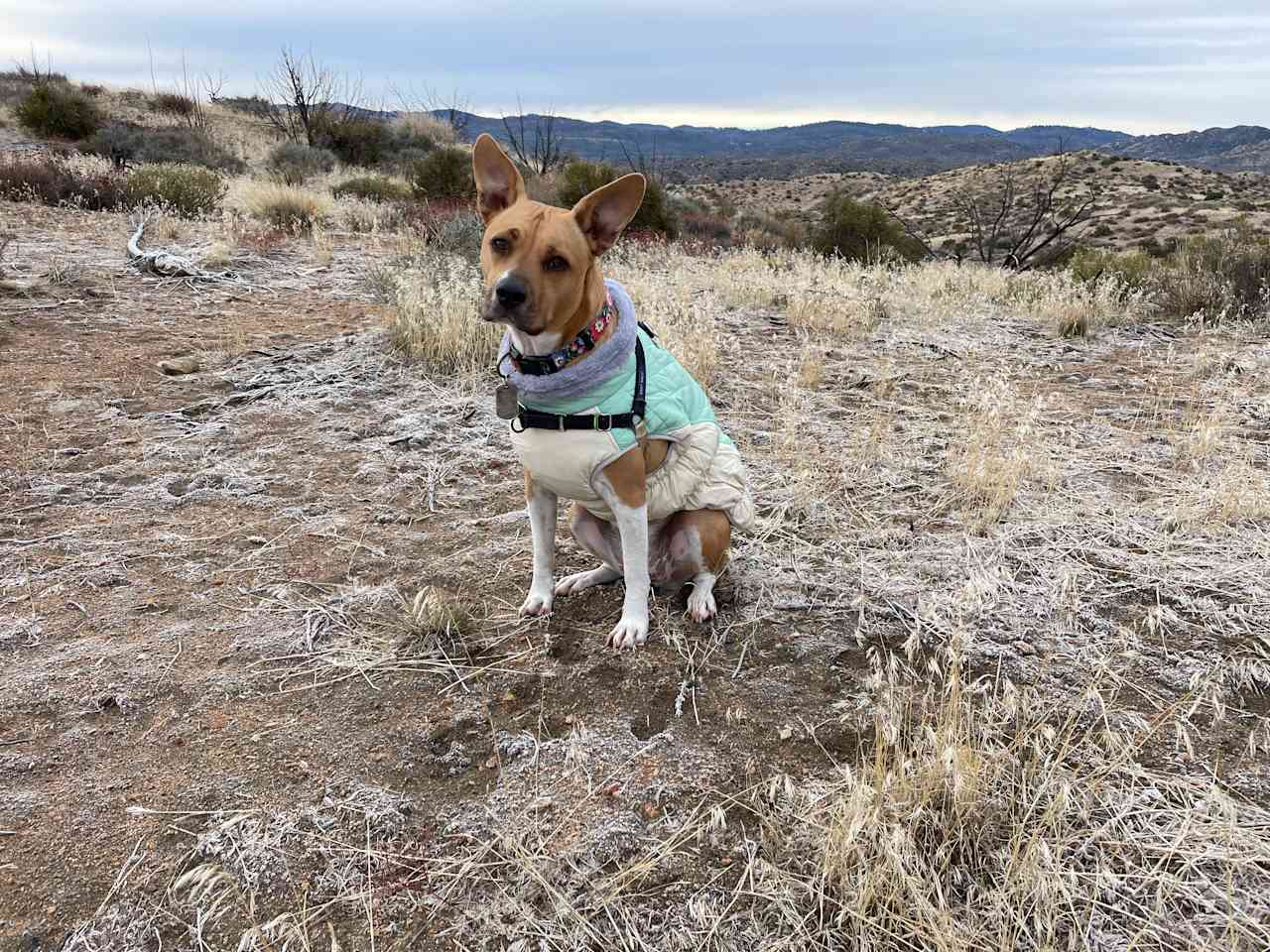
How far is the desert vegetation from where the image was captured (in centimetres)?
180

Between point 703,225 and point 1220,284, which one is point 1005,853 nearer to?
point 1220,284

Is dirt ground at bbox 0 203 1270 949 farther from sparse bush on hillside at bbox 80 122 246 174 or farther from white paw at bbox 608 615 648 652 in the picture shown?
sparse bush on hillside at bbox 80 122 246 174

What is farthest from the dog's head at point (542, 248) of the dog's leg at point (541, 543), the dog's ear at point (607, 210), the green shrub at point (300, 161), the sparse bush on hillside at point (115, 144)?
the sparse bush on hillside at point (115, 144)

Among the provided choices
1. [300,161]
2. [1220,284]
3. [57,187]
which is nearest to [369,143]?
[300,161]

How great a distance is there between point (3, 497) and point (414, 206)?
10135 millimetres

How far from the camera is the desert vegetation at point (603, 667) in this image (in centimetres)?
180

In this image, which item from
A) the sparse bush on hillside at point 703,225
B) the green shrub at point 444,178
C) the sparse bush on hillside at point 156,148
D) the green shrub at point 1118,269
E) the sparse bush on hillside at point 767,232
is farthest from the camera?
the sparse bush on hillside at point 767,232

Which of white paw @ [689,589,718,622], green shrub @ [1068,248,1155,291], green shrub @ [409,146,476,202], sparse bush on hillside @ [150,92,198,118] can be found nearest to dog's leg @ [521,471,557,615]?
white paw @ [689,589,718,622]

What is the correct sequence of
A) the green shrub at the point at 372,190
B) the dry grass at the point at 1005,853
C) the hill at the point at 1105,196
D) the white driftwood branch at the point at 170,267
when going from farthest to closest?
the hill at the point at 1105,196, the green shrub at the point at 372,190, the white driftwood branch at the point at 170,267, the dry grass at the point at 1005,853

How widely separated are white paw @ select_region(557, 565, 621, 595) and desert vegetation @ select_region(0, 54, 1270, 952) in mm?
66

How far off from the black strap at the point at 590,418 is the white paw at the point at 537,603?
0.75 meters

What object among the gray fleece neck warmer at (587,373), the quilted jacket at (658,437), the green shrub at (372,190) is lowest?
the quilted jacket at (658,437)

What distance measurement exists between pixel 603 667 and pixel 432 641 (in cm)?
65

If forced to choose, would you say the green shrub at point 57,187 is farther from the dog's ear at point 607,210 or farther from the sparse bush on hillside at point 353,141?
the sparse bush on hillside at point 353,141
